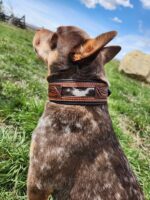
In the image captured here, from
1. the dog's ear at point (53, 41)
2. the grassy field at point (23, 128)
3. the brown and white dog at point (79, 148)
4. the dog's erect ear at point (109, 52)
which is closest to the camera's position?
the brown and white dog at point (79, 148)

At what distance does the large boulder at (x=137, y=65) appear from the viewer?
2505 centimetres

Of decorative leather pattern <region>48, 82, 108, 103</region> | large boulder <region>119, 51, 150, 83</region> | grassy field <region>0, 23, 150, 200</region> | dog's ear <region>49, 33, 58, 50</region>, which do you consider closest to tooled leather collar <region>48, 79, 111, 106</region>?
decorative leather pattern <region>48, 82, 108, 103</region>

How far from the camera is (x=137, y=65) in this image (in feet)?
85.1

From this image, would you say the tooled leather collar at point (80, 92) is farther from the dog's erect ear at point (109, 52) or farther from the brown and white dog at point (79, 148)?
the dog's erect ear at point (109, 52)

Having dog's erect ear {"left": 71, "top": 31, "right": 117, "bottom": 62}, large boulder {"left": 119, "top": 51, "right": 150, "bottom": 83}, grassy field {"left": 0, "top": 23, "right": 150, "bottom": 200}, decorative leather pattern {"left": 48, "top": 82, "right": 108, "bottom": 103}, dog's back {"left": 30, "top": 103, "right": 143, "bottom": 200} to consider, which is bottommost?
large boulder {"left": 119, "top": 51, "right": 150, "bottom": 83}

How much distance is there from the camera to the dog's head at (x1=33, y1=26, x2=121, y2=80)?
4073 millimetres

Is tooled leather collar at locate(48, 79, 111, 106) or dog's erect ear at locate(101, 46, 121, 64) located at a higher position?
dog's erect ear at locate(101, 46, 121, 64)

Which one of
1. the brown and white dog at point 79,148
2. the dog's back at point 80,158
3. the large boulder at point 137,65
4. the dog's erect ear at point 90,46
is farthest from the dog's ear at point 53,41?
the large boulder at point 137,65

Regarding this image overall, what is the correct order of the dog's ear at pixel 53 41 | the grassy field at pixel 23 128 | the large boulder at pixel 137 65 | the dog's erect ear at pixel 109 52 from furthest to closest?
the large boulder at pixel 137 65 → the grassy field at pixel 23 128 → the dog's erect ear at pixel 109 52 → the dog's ear at pixel 53 41

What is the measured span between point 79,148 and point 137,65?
885 inches

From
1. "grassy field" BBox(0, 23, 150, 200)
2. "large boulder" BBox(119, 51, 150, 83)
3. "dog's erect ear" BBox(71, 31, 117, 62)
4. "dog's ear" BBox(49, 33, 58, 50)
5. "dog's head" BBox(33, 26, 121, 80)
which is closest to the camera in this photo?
"dog's erect ear" BBox(71, 31, 117, 62)

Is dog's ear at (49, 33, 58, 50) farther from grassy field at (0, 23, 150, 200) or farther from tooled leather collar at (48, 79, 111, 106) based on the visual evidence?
grassy field at (0, 23, 150, 200)

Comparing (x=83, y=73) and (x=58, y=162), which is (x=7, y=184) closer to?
(x=58, y=162)

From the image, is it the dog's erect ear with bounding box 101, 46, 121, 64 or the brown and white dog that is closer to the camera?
the brown and white dog
